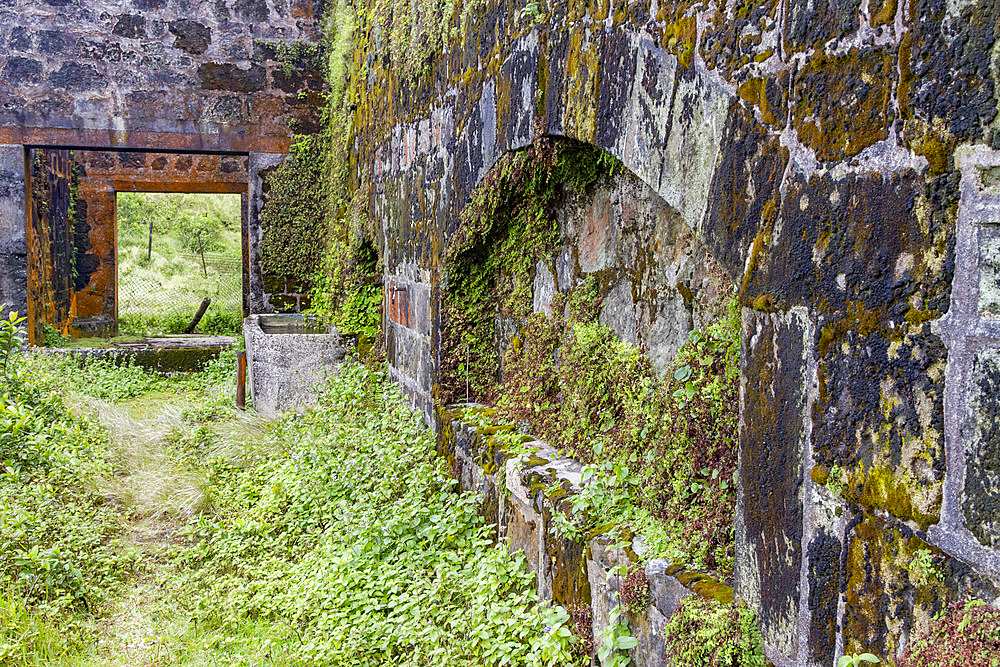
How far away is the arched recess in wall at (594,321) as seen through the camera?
6.72 ft

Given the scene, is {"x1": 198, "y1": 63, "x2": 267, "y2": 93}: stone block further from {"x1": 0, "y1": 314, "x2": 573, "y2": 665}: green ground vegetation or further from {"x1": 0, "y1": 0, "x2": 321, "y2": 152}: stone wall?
→ {"x1": 0, "y1": 314, "x2": 573, "y2": 665}: green ground vegetation

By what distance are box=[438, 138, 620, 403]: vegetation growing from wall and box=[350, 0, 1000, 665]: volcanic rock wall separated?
0.85 metres

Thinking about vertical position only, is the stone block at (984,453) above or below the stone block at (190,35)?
below

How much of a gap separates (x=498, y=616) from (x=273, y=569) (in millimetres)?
1505

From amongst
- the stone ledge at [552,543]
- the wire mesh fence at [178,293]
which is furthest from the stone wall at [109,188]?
the stone ledge at [552,543]

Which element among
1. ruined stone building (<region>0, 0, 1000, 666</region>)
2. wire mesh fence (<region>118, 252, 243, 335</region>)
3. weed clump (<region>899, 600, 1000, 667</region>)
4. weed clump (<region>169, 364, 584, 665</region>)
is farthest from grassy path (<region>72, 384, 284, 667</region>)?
wire mesh fence (<region>118, 252, 243, 335</region>)

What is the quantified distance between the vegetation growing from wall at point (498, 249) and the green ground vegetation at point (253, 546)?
51 centimetres

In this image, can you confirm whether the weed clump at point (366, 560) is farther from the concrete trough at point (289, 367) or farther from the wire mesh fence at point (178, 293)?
the wire mesh fence at point (178, 293)

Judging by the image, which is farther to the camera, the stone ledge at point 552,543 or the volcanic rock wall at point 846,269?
the stone ledge at point 552,543

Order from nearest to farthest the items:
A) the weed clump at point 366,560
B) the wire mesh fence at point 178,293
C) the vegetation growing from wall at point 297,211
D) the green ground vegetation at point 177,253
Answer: the weed clump at point 366,560, the vegetation growing from wall at point 297,211, the wire mesh fence at point 178,293, the green ground vegetation at point 177,253

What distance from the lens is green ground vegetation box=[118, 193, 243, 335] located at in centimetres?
1736

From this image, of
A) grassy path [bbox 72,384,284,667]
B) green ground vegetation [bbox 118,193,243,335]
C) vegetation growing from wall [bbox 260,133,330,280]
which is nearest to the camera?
grassy path [bbox 72,384,284,667]

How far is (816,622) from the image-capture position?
140 centimetres

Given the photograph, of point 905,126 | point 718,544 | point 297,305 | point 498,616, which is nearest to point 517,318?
point 498,616
